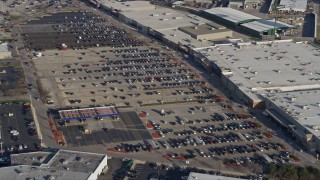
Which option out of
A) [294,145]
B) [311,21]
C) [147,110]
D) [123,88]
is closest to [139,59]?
[123,88]

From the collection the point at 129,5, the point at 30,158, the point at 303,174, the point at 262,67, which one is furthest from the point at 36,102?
the point at 129,5

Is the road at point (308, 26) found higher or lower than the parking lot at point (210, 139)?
lower

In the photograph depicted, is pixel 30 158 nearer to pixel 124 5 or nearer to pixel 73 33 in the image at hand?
pixel 73 33

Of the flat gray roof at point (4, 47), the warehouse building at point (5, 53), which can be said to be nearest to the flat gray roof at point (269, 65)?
the warehouse building at point (5, 53)

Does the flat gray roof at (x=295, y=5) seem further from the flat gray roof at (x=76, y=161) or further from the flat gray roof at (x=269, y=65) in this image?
the flat gray roof at (x=76, y=161)

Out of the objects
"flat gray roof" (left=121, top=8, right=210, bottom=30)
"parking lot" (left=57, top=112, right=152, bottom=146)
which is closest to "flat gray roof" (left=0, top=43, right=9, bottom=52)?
"flat gray roof" (left=121, top=8, right=210, bottom=30)
